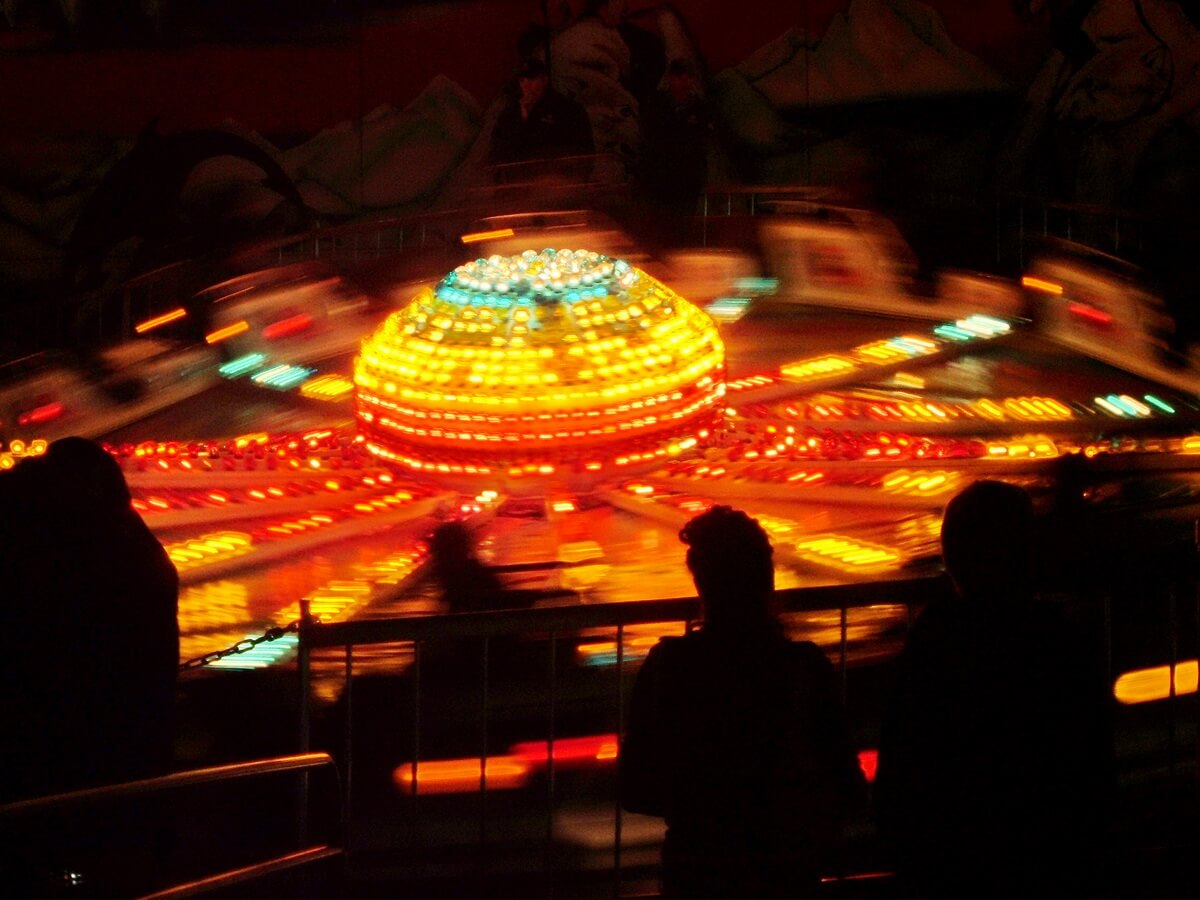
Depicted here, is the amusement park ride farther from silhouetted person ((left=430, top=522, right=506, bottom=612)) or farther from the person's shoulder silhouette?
the person's shoulder silhouette

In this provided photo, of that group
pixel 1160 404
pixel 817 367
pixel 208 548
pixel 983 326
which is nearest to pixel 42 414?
pixel 208 548

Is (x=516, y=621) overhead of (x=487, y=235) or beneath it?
beneath

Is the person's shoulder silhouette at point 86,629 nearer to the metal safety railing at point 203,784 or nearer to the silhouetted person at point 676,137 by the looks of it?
the metal safety railing at point 203,784

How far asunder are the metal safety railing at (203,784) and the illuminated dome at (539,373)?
8.02 ft

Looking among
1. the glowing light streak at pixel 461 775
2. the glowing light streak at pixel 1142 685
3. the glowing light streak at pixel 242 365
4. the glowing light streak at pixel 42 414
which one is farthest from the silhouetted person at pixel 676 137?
the glowing light streak at pixel 461 775

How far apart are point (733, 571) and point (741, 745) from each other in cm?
31

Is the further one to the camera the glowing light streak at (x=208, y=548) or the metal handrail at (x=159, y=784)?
the glowing light streak at (x=208, y=548)

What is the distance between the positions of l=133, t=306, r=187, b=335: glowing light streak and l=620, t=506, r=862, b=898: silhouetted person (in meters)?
8.23

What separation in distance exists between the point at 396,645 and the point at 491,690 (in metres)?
0.40

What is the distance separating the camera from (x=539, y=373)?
652cm

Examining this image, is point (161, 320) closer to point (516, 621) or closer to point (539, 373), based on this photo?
point (539, 373)

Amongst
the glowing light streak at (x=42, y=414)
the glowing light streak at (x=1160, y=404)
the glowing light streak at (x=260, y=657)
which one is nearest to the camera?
the glowing light streak at (x=260, y=657)

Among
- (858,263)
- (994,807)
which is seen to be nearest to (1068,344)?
(858,263)

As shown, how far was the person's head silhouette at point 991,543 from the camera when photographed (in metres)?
3.08
